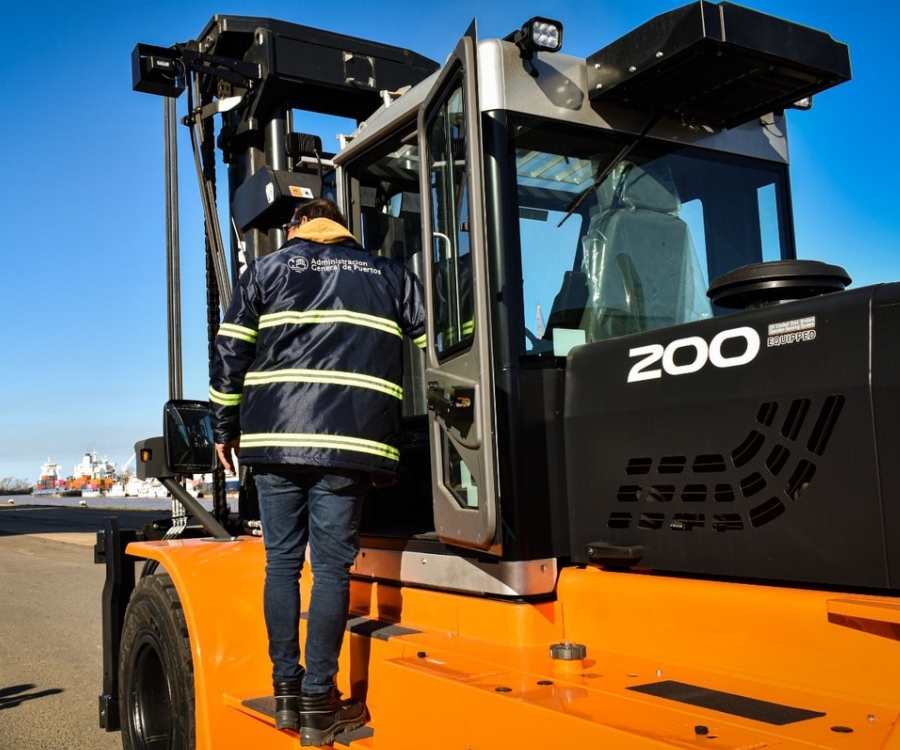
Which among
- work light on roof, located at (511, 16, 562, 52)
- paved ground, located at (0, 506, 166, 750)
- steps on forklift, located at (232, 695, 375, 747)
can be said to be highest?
work light on roof, located at (511, 16, 562, 52)

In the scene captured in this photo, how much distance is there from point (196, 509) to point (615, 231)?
96.0 inches

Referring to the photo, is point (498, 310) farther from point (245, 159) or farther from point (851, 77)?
point (245, 159)

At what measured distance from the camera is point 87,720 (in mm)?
5719

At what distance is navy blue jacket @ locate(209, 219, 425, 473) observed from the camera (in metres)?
3.04

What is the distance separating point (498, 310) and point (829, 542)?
1095mm

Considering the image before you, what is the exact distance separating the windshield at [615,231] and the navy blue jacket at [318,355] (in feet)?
1.69

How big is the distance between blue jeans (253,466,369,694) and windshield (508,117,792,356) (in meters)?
0.80

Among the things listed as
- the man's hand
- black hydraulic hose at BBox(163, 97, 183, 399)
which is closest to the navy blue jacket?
the man's hand

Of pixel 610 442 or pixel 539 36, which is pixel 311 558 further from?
pixel 539 36

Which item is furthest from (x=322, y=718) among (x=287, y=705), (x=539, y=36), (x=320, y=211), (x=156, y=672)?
(x=539, y=36)

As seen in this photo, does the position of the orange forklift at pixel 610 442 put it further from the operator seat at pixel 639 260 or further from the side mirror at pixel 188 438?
the side mirror at pixel 188 438

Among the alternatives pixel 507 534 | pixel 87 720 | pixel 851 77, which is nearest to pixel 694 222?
pixel 851 77

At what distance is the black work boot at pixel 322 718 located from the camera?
2.93 m

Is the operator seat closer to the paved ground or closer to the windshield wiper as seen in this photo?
the windshield wiper
